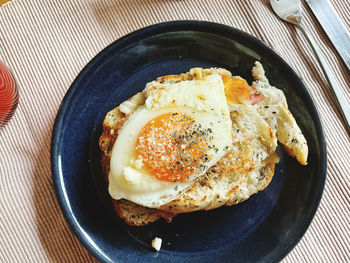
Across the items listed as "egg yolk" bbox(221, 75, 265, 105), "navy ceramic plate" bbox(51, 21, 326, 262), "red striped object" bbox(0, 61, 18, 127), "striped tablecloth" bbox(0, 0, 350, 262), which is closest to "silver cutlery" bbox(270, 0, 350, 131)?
"striped tablecloth" bbox(0, 0, 350, 262)

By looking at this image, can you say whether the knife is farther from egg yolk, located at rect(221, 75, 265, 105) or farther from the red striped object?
the red striped object

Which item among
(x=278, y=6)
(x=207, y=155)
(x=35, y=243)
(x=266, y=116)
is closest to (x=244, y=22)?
(x=278, y=6)

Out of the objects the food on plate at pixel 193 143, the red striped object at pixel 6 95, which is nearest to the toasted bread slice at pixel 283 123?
the food on plate at pixel 193 143

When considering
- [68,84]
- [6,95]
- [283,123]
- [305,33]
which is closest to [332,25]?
[305,33]

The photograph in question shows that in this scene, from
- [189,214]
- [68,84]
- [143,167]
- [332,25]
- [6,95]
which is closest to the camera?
[143,167]

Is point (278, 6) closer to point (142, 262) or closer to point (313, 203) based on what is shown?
point (313, 203)

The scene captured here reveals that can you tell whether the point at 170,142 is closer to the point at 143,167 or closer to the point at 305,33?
the point at 143,167
